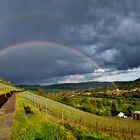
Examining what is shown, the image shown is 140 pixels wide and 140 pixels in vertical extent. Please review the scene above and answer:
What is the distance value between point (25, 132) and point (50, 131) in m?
4.17

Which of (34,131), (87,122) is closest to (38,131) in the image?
(34,131)

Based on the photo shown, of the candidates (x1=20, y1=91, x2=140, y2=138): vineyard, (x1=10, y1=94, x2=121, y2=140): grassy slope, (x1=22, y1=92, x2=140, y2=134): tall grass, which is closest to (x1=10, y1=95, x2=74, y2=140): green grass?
(x1=10, y1=94, x2=121, y2=140): grassy slope

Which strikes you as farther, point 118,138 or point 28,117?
point 118,138

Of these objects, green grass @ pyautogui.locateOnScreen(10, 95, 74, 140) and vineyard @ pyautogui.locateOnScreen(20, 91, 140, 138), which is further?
vineyard @ pyautogui.locateOnScreen(20, 91, 140, 138)

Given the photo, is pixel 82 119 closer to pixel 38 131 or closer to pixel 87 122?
pixel 87 122

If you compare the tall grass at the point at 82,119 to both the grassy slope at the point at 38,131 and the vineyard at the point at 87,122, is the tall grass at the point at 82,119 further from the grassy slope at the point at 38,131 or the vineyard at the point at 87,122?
the grassy slope at the point at 38,131

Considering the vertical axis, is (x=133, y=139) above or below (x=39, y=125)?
below

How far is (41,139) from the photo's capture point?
35438 mm

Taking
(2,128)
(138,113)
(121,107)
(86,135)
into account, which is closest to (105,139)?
(86,135)

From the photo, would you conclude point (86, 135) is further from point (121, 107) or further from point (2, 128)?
point (121, 107)

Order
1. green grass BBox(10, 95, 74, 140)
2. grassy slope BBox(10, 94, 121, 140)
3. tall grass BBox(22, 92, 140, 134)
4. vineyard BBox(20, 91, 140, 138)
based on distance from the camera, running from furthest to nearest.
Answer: tall grass BBox(22, 92, 140, 134) → vineyard BBox(20, 91, 140, 138) → grassy slope BBox(10, 94, 121, 140) → green grass BBox(10, 95, 74, 140)

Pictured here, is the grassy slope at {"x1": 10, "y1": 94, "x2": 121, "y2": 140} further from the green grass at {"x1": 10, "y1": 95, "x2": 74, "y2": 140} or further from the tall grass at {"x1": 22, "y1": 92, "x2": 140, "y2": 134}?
the tall grass at {"x1": 22, "y1": 92, "x2": 140, "y2": 134}

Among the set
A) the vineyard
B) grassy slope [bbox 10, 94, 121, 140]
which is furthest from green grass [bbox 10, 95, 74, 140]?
the vineyard

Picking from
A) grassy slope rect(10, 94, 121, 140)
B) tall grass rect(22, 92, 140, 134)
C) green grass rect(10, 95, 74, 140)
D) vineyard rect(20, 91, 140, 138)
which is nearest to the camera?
green grass rect(10, 95, 74, 140)
